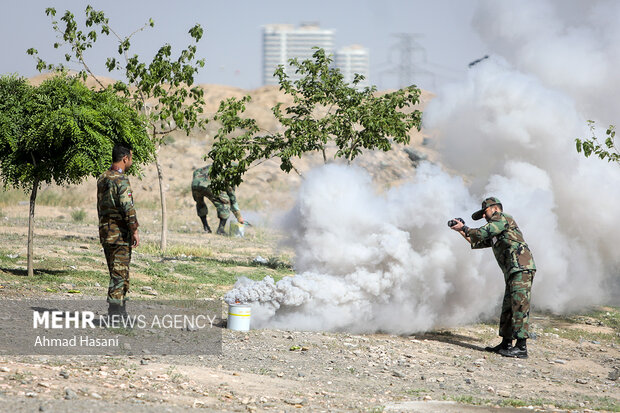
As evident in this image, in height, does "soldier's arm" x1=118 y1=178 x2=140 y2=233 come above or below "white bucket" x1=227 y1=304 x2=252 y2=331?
above

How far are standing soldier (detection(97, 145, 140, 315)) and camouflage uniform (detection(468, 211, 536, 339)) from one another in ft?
13.6

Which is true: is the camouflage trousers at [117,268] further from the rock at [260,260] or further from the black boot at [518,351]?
the rock at [260,260]

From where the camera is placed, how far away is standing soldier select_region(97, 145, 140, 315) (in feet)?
27.9

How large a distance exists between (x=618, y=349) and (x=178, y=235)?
14.5 metres

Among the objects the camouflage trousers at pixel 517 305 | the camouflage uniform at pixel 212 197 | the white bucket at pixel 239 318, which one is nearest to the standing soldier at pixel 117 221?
the white bucket at pixel 239 318

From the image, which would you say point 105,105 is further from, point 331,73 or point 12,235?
point 12,235

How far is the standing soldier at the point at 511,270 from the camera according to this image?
9891 millimetres

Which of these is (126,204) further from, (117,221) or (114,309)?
(114,309)

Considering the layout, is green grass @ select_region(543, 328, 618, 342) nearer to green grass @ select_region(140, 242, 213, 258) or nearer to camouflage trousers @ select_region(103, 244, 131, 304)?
camouflage trousers @ select_region(103, 244, 131, 304)

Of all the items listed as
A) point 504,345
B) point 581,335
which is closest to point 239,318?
point 504,345

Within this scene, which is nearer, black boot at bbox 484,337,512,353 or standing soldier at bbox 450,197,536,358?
standing soldier at bbox 450,197,536,358

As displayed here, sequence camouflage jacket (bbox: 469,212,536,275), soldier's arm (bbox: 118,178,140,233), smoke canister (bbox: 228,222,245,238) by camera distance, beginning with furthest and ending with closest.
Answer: smoke canister (bbox: 228,222,245,238) → camouflage jacket (bbox: 469,212,536,275) → soldier's arm (bbox: 118,178,140,233)

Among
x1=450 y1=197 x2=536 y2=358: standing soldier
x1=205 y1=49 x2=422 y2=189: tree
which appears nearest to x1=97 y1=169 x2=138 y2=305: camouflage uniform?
x1=450 y1=197 x2=536 y2=358: standing soldier

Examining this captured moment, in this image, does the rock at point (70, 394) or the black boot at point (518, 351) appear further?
the black boot at point (518, 351)
